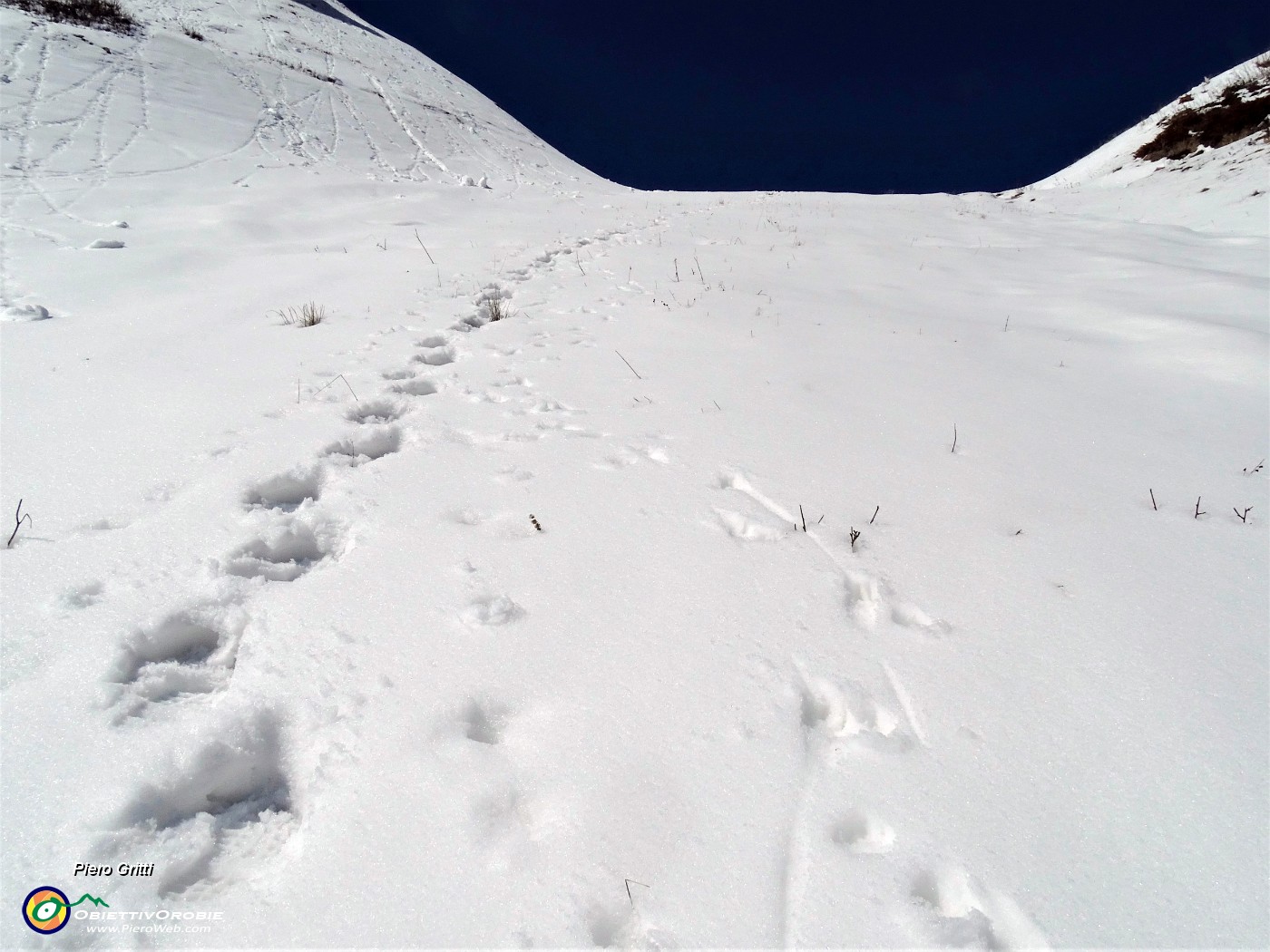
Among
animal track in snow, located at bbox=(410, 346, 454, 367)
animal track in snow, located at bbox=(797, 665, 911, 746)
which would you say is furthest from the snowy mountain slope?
animal track in snow, located at bbox=(797, 665, 911, 746)

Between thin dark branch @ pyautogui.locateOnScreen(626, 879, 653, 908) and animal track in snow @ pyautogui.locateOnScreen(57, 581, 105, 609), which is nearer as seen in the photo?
thin dark branch @ pyautogui.locateOnScreen(626, 879, 653, 908)

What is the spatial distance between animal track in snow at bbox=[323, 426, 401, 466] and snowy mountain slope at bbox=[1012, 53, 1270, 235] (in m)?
11.8

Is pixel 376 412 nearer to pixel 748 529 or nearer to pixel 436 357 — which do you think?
pixel 436 357

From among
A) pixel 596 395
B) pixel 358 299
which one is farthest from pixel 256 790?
pixel 358 299

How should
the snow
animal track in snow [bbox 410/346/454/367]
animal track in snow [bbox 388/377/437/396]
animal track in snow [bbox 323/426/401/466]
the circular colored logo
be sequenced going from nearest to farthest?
1. the circular colored logo
2. the snow
3. animal track in snow [bbox 323/426/401/466]
4. animal track in snow [bbox 388/377/437/396]
5. animal track in snow [bbox 410/346/454/367]

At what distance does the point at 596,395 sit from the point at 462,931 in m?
2.37

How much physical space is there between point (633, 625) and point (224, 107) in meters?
15.3

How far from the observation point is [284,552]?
191 cm

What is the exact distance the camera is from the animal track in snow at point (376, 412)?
8.92 ft

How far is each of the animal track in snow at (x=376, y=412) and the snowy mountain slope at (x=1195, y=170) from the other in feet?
38.5

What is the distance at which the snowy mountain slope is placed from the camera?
10.2 m

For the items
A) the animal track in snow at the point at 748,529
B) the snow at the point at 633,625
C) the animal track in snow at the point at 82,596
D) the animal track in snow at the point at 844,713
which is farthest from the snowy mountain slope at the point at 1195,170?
the animal track in snow at the point at 82,596

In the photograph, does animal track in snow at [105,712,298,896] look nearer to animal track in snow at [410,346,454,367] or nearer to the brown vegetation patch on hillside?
animal track in snow at [410,346,454,367]

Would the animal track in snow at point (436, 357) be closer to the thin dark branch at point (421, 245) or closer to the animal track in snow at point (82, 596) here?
the animal track in snow at point (82, 596)
